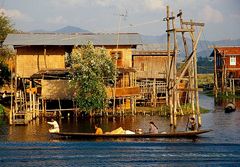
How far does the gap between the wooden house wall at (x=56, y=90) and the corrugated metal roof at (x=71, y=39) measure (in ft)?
14.9

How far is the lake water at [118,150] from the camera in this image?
27812 mm

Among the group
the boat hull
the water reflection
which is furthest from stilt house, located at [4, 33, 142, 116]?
the boat hull

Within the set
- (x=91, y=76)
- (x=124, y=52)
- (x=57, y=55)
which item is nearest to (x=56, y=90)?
(x=91, y=76)

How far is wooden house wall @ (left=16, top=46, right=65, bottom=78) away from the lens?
50219 mm

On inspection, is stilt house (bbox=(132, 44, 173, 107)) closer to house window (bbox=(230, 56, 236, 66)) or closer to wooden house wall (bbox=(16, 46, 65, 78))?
wooden house wall (bbox=(16, 46, 65, 78))

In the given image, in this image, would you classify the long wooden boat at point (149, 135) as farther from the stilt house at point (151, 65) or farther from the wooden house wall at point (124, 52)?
the stilt house at point (151, 65)

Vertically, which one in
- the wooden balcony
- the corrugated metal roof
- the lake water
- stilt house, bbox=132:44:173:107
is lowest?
the lake water

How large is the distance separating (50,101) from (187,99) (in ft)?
46.4

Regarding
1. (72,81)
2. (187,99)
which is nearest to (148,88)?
(187,99)

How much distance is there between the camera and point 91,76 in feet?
147

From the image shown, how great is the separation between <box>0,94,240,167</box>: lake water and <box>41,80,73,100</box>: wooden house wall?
8.10 metres

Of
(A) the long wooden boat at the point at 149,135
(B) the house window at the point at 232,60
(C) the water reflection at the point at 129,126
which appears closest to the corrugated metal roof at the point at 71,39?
(C) the water reflection at the point at 129,126

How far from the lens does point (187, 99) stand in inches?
2165

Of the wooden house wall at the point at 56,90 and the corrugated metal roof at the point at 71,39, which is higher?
the corrugated metal roof at the point at 71,39
